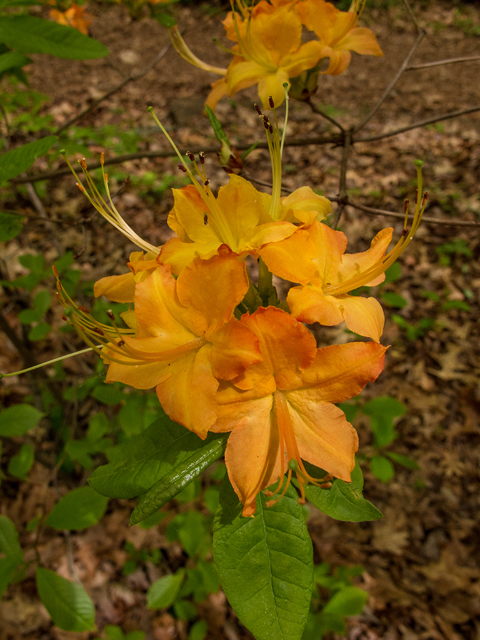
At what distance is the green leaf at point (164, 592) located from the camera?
1.95 m

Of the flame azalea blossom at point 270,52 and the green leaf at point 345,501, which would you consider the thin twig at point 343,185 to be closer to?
the flame azalea blossom at point 270,52

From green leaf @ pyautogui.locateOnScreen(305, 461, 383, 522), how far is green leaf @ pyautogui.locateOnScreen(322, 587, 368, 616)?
4.43 ft

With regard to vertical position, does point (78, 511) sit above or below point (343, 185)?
below

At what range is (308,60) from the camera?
140 centimetres

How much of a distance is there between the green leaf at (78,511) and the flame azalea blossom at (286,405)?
0.87 metres

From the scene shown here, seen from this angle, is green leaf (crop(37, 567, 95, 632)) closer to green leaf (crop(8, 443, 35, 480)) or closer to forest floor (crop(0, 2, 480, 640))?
green leaf (crop(8, 443, 35, 480))

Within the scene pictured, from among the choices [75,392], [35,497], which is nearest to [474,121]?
[75,392]

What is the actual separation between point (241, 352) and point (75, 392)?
59.6 inches

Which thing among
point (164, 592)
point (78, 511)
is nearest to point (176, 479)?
point (78, 511)

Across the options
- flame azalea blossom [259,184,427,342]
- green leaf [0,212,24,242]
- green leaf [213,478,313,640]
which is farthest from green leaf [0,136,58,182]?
green leaf [213,478,313,640]

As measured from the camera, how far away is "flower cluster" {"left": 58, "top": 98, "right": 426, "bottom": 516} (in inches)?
32.9

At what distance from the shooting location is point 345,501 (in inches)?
37.1

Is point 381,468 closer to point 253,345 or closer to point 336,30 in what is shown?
point 253,345

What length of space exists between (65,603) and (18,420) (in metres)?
0.66
